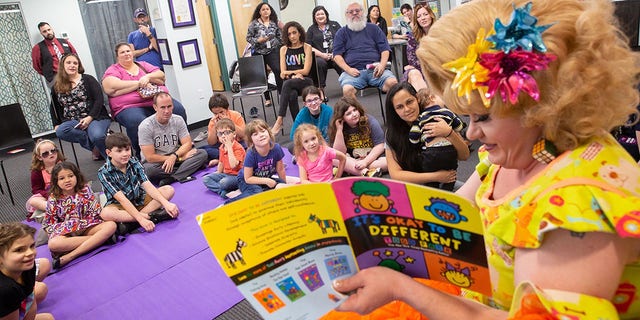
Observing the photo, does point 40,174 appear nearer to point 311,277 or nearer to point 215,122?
point 215,122

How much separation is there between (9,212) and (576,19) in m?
4.92

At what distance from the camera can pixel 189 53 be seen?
21.0ft

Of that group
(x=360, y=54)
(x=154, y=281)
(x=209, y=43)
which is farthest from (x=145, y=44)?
(x=154, y=281)

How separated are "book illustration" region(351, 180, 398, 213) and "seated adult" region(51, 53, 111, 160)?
4738 millimetres

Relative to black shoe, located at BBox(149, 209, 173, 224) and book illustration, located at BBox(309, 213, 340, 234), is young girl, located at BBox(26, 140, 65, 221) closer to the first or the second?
black shoe, located at BBox(149, 209, 173, 224)

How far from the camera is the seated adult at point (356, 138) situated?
3.91 m

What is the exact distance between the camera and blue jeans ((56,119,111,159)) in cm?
504

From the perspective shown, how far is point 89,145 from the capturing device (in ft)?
17.3

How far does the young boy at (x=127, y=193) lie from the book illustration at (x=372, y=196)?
295 centimetres

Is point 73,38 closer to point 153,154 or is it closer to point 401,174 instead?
point 153,154

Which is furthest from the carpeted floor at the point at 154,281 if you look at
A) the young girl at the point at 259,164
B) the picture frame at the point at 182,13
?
the picture frame at the point at 182,13

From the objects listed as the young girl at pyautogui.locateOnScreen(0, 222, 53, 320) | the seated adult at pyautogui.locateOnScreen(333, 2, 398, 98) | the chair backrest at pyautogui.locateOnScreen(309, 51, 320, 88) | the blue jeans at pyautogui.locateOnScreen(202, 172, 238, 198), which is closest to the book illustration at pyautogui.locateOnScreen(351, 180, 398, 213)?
the young girl at pyautogui.locateOnScreen(0, 222, 53, 320)

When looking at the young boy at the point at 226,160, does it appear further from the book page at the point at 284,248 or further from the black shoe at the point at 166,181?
the book page at the point at 284,248

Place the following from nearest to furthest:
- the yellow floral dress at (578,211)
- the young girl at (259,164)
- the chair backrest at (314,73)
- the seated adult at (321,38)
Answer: the yellow floral dress at (578,211) → the young girl at (259,164) → the chair backrest at (314,73) → the seated adult at (321,38)
